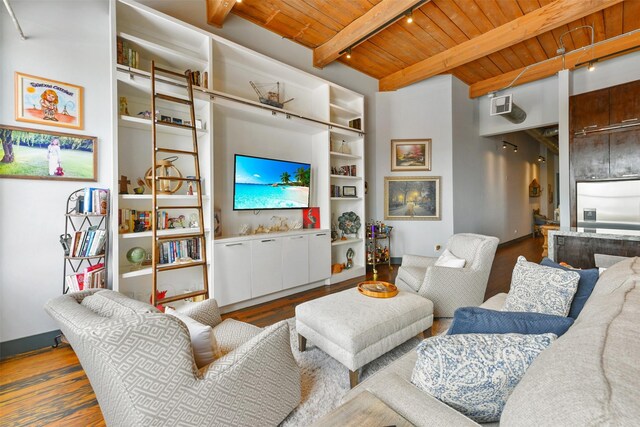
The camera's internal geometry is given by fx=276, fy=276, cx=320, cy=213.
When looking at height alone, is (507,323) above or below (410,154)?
below

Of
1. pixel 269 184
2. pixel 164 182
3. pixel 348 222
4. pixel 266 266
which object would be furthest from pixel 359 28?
pixel 266 266

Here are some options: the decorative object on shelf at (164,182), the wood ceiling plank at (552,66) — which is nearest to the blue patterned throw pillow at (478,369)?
the decorative object on shelf at (164,182)

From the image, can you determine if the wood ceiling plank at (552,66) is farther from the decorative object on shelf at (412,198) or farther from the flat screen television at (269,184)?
the flat screen television at (269,184)

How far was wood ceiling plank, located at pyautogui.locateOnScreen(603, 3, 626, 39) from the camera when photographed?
3.48 metres

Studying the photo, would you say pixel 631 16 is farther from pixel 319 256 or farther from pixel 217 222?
pixel 217 222

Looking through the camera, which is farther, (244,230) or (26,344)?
(244,230)

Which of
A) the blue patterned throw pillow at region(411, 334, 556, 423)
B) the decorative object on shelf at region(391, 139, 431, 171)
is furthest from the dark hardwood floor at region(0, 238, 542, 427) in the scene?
the decorative object on shelf at region(391, 139, 431, 171)

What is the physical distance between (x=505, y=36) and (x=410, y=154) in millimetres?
2194

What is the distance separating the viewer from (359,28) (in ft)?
11.5

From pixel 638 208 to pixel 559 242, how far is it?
1.67m

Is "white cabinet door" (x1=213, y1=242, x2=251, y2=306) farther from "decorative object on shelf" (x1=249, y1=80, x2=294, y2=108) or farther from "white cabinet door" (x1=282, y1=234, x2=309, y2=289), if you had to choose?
"decorative object on shelf" (x1=249, y1=80, x2=294, y2=108)

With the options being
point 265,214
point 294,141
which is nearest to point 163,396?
point 265,214

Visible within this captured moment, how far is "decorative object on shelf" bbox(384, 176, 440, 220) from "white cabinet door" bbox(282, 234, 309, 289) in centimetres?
232

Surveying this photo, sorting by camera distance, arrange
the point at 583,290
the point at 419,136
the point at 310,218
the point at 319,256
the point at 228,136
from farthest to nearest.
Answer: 1. the point at 419,136
2. the point at 310,218
3. the point at 319,256
4. the point at 228,136
5. the point at 583,290
